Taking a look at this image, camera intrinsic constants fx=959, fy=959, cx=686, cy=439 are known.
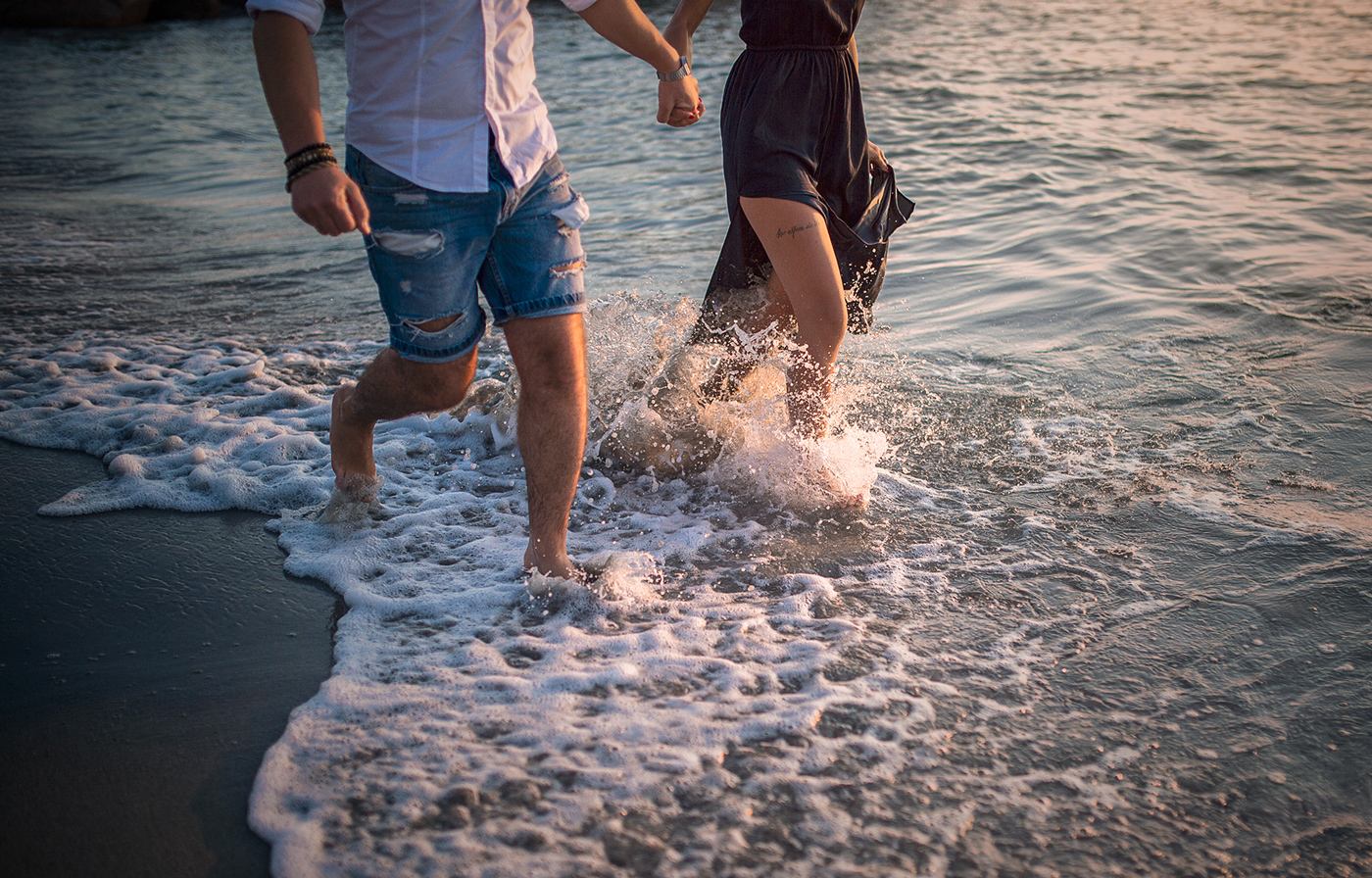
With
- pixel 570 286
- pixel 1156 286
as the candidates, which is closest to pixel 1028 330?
pixel 1156 286

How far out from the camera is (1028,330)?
479 centimetres

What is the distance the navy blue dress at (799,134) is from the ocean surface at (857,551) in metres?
0.60

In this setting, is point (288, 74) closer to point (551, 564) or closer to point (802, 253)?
point (551, 564)

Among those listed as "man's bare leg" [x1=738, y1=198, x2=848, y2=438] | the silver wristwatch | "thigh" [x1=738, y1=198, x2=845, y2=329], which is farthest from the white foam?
the silver wristwatch

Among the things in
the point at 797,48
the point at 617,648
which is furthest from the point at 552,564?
the point at 797,48

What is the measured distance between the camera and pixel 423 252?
89.5 inches

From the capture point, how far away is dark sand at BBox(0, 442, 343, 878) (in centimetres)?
185

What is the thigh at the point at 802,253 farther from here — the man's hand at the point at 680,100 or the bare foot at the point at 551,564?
the bare foot at the point at 551,564

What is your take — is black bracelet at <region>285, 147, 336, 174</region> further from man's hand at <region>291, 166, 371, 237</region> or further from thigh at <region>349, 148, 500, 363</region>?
thigh at <region>349, 148, 500, 363</region>

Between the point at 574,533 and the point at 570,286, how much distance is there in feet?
3.26

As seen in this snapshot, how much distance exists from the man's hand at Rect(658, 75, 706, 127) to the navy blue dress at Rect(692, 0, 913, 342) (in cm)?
17

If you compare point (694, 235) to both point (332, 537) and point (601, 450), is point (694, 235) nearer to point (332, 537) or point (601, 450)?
point (601, 450)

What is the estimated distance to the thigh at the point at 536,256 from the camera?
2.36 meters

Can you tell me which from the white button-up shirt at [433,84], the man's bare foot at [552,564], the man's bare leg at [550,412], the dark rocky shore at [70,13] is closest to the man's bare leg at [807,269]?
the man's bare leg at [550,412]
